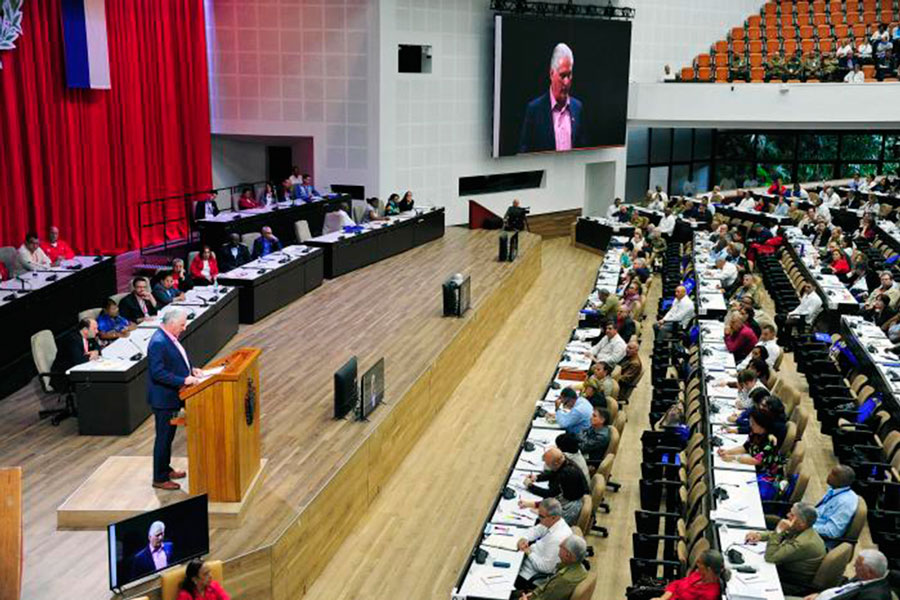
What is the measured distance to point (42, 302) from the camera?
11531mm

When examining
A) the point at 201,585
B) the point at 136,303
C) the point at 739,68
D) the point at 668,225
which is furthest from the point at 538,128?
the point at 201,585

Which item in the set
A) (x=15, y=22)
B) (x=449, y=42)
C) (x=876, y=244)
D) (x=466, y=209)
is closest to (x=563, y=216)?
(x=466, y=209)

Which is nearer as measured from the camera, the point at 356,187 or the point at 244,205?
the point at 244,205

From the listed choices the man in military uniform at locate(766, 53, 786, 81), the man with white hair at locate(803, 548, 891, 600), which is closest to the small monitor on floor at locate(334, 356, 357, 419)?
the man with white hair at locate(803, 548, 891, 600)

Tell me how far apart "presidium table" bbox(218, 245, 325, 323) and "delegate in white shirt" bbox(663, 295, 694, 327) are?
5.28m

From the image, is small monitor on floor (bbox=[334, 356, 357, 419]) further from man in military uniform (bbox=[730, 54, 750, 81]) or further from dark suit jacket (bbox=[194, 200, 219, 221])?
man in military uniform (bbox=[730, 54, 750, 81])

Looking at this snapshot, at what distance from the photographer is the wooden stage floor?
23.2ft

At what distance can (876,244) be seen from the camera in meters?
17.7

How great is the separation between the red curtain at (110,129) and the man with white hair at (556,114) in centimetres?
703

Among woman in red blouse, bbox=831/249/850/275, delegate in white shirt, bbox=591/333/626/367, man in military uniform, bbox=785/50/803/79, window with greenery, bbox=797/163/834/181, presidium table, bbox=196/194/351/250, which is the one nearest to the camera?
delegate in white shirt, bbox=591/333/626/367

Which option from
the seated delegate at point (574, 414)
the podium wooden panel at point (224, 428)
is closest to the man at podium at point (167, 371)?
the podium wooden panel at point (224, 428)

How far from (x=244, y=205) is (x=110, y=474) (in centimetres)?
1073

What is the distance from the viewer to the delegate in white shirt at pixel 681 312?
13.3m

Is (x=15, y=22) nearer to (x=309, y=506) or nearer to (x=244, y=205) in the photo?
(x=244, y=205)
